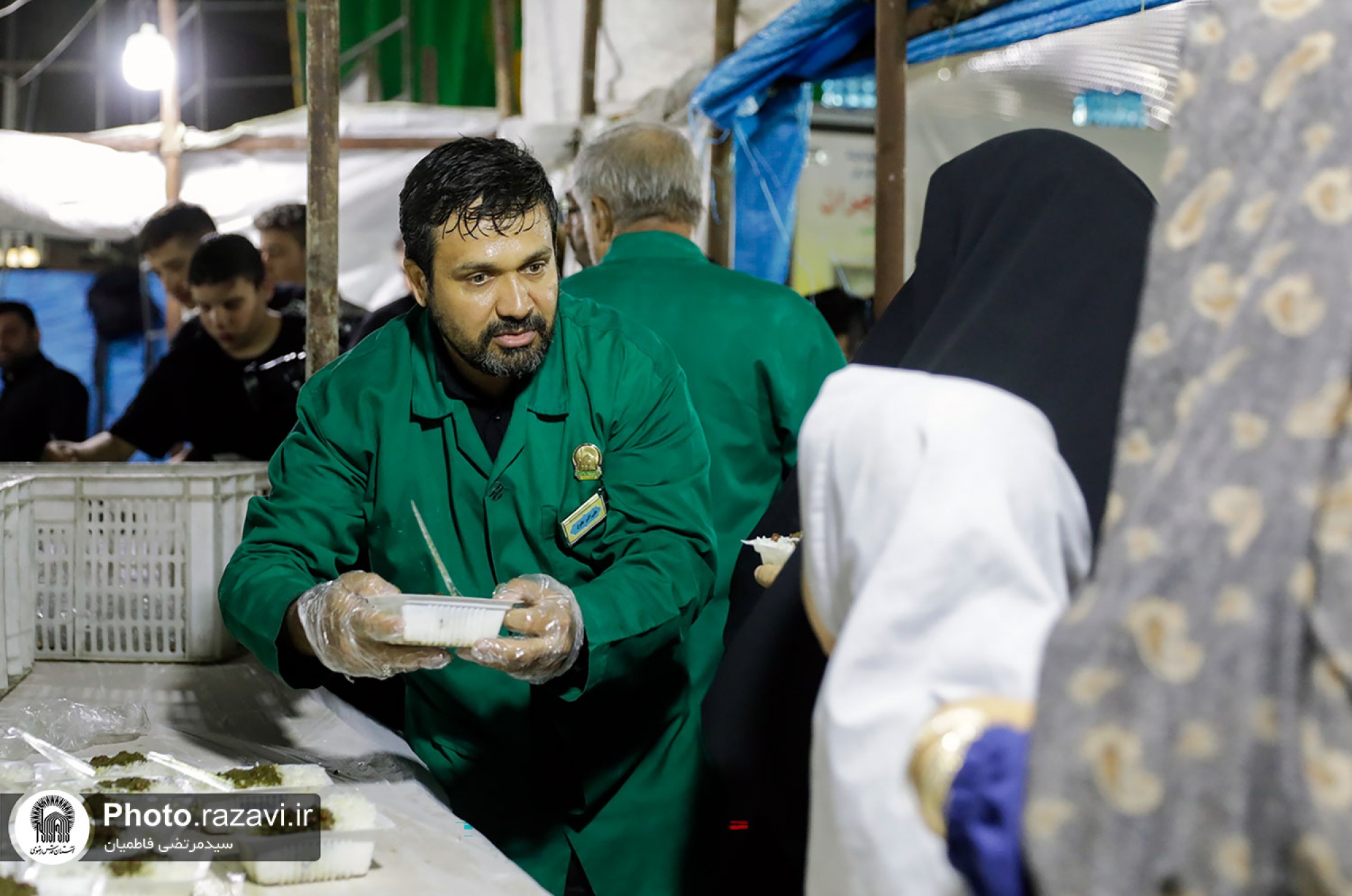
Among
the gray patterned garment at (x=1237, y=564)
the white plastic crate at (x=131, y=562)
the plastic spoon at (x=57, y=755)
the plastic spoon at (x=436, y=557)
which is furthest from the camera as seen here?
the white plastic crate at (x=131, y=562)

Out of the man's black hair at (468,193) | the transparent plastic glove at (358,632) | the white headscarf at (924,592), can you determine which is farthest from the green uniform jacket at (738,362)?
the white headscarf at (924,592)

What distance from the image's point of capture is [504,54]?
32.1ft

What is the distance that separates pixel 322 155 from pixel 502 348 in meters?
1.17

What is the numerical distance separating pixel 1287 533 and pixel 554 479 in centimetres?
135

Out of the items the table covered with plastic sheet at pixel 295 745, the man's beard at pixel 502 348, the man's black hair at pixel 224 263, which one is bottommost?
the table covered with plastic sheet at pixel 295 745

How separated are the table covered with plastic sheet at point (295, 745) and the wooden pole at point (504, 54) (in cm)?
778

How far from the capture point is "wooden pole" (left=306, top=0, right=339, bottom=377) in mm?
2803

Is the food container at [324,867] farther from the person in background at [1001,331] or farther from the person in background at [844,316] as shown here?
the person in background at [844,316]

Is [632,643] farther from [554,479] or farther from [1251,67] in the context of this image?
[1251,67]

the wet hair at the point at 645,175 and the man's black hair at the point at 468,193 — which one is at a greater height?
the wet hair at the point at 645,175

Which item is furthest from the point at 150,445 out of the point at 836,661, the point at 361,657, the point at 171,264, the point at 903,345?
the point at 836,661

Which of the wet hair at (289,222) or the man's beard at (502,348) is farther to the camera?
the wet hair at (289,222)

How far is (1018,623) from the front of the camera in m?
0.87

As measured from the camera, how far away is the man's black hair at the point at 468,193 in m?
1.92
